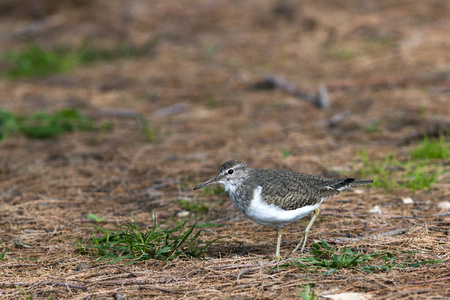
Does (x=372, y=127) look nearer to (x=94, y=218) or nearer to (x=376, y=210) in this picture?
(x=376, y=210)

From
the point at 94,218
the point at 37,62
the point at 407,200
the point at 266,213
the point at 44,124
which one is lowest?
the point at 407,200

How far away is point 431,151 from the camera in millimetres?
6125

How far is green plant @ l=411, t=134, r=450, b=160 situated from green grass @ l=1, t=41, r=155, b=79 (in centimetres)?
771

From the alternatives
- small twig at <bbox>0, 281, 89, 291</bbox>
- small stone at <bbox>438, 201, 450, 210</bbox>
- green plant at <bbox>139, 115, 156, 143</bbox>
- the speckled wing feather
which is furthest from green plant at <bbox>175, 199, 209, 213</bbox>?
Answer: green plant at <bbox>139, 115, 156, 143</bbox>

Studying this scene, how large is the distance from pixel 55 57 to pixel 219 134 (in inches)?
236

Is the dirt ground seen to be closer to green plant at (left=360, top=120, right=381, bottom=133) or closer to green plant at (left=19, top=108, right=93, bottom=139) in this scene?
green plant at (left=360, top=120, right=381, bottom=133)

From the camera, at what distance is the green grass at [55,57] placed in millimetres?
11492

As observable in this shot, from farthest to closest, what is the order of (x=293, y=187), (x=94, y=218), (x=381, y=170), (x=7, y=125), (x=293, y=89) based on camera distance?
(x=293, y=89), (x=7, y=125), (x=381, y=170), (x=94, y=218), (x=293, y=187)

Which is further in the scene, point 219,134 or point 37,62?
point 37,62

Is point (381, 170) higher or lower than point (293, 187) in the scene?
lower

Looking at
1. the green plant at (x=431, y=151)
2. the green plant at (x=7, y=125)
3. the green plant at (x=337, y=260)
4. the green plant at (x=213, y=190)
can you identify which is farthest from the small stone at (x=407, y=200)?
the green plant at (x=7, y=125)

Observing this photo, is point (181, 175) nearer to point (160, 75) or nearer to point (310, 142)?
point (310, 142)

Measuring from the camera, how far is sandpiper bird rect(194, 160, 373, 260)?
Result: 3.98m

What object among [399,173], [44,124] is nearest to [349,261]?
[399,173]
